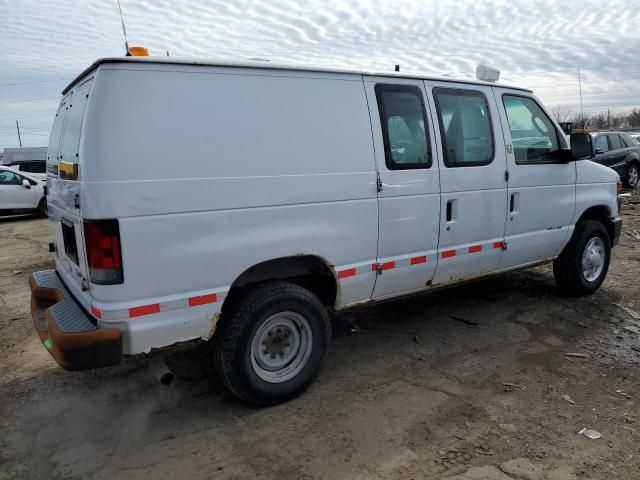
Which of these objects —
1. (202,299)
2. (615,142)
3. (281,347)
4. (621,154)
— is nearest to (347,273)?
(281,347)

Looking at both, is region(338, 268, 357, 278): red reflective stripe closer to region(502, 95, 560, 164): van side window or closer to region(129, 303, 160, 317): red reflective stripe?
region(129, 303, 160, 317): red reflective stripe

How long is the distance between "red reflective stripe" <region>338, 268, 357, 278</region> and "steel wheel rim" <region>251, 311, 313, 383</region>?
43 cm

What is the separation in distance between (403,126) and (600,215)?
127 inches

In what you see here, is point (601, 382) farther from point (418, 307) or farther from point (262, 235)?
point (262, 235)

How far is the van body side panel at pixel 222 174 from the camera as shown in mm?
2916

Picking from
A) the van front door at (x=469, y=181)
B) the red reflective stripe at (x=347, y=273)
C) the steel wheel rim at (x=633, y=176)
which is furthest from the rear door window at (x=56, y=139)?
the steel wheel rim at (x=633, y=176)

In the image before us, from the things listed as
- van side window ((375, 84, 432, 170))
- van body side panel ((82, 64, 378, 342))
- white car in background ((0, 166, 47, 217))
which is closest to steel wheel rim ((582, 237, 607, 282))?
van side window ((375, 84, 432, 170))

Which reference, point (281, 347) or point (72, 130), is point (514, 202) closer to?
point (281, 347)

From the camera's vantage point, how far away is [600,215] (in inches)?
235

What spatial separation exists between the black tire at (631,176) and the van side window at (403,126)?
14164mm

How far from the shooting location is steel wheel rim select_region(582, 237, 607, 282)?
5.79 m

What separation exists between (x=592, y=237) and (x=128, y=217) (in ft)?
16.4

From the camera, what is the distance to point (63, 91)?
4082 mm

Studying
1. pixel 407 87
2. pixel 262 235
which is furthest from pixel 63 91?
pixel 407 87
